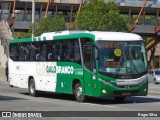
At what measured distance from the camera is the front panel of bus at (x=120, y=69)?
21.8 meters

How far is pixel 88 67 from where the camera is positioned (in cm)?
2236

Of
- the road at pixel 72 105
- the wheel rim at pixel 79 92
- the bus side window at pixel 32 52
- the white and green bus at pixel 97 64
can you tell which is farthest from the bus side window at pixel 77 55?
the bus side window at pixel 32 52

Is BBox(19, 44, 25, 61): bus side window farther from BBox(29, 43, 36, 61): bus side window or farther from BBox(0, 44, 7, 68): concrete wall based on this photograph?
BBox(0, 44, 7, 68): concrete wall

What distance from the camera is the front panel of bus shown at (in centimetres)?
2180

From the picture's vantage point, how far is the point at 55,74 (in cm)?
2525

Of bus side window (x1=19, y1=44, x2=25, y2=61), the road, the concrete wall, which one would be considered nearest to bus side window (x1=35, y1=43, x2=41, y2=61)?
bus side window (x1=19, y1=44, x2=25, y2=61)

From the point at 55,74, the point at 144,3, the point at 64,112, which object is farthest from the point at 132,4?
the point at 64,112

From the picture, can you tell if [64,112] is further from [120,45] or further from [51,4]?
[51,4]

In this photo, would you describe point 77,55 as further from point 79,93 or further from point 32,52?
point 32,52

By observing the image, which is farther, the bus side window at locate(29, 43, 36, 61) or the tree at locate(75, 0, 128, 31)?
the tree at locate(75, 0, 128, 31)

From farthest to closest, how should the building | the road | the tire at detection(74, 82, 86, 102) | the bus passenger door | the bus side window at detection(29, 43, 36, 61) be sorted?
the building → the bus side window at detection(29, 43, 36, 61) → the tire at detection(74, 82, 86, 102) → the bus passenger door → the road

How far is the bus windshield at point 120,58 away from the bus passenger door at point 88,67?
0.47 meters

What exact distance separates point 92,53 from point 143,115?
6583 mm

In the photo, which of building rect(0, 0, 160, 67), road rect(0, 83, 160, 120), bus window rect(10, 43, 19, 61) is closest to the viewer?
road rect(0, 83, 160, 120)
